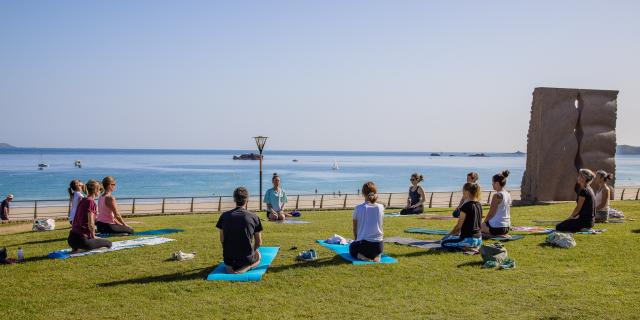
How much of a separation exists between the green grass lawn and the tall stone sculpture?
1216 centimetres

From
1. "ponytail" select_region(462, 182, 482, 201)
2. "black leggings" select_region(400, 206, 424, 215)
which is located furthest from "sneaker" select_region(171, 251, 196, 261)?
"black leggings" select_region(400, 206, 424, 215)

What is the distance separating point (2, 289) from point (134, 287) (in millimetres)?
1696

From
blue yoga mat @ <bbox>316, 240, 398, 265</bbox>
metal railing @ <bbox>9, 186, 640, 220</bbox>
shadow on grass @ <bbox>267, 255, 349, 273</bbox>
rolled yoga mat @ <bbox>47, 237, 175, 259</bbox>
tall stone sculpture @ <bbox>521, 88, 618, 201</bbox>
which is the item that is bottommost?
metal railing @ <bbox>9, 186, 640, 220</bbox>

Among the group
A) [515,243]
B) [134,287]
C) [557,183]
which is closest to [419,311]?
[134,287]

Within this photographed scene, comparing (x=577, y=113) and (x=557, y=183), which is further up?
(x=577, y=113)

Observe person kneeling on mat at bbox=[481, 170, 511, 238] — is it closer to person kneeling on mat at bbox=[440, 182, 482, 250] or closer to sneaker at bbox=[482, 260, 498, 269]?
person kneeling on mat at bbox=[440, 182, 482, 250]

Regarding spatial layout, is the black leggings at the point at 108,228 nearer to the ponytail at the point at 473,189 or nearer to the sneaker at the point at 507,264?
the ponytail at the point at 473,189

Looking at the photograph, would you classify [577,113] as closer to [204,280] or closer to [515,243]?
[515,243]

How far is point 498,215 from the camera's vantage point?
34.4 feet


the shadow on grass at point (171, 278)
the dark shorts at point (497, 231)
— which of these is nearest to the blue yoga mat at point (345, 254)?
the shadow on grass at point (171, 278)

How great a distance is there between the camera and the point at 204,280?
722 cm

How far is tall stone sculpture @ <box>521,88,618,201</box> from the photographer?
843 inches

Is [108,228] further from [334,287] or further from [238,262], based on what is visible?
[334,287]

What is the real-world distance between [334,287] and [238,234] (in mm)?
1584
